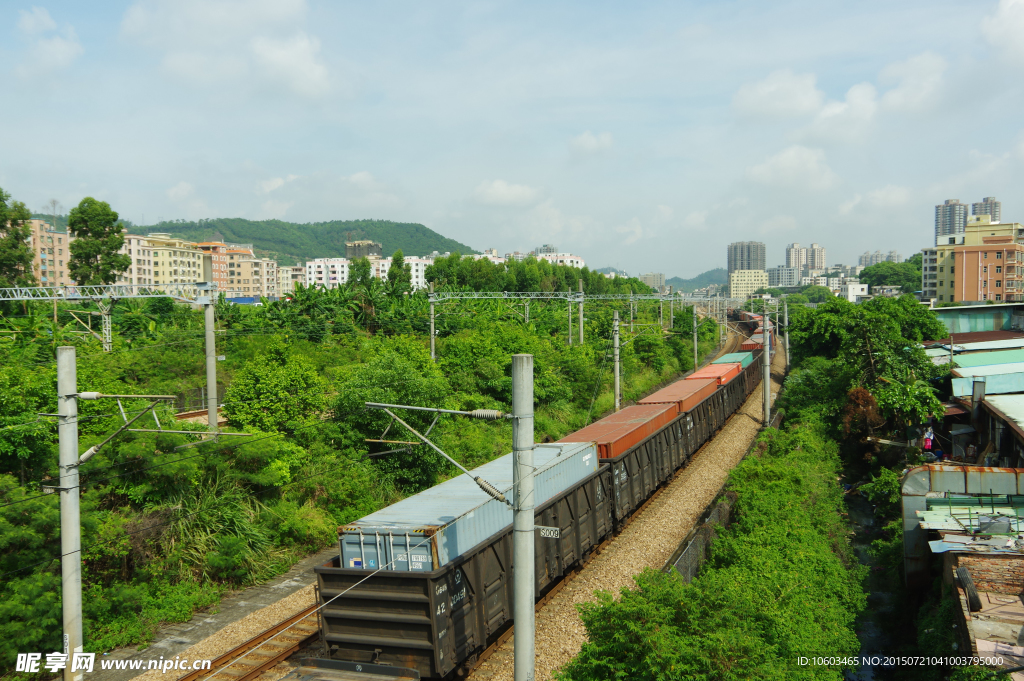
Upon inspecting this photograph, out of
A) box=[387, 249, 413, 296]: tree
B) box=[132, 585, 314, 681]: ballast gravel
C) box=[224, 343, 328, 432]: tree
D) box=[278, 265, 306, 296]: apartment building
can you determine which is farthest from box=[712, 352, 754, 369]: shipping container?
box=[278, 265, 306, 296]: apartment building

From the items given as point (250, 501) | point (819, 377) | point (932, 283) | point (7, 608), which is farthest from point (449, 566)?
point (932, 283)

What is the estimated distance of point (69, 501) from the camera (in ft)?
34.9

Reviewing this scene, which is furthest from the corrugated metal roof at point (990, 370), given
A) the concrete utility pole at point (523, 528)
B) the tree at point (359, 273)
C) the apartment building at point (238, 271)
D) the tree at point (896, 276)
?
the tree at point (896, 276)

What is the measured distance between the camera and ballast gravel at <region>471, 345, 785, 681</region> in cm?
1188

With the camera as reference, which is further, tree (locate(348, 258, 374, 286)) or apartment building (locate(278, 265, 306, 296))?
apartment building (locate(278, 265, 306, 296))

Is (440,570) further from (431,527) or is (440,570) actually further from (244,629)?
(244,629)

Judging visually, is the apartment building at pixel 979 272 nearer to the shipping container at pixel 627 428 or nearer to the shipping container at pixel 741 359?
the shipping container at pixel 741 359

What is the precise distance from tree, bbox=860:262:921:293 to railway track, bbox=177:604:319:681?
166208mm

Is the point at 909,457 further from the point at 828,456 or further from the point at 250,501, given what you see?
the point at 250,501

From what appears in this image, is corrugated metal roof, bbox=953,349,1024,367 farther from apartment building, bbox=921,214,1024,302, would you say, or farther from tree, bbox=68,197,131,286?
apartment building, bbox=921,214,1024,302

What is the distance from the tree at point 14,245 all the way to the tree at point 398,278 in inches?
857

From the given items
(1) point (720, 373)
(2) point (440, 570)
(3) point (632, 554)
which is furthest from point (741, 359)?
(2) point (440, 570)

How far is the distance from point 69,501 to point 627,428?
13419 millimetres

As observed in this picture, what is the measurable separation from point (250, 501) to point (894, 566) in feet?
53.9
